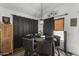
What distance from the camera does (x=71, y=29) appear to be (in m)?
1.44

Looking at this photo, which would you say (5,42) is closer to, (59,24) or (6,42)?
(6,42)

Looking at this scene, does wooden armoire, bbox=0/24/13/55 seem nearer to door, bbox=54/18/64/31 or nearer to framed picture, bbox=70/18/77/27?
door, bbox=54/18/64/31

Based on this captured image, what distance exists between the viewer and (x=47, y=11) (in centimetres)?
154

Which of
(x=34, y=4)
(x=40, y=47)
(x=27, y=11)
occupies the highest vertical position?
(x=34, y=4)

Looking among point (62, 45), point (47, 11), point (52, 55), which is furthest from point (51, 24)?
point (52, 55)

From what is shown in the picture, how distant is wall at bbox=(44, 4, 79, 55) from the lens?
1.42m

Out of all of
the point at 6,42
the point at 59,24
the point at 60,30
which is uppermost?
the point at 59,24

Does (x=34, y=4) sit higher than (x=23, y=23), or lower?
higher

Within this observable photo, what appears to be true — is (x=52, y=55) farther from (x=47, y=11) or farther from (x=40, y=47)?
(x=47, y=11)

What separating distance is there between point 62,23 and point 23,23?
69cm

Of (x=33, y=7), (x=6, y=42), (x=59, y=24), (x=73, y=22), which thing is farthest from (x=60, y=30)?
(x=6, y=42)

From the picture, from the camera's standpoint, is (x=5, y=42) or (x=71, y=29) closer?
(x=71, y=29)

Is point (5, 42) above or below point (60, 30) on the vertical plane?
below

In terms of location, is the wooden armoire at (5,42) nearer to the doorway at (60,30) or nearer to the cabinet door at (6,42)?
the cabinet door at (6,42)
